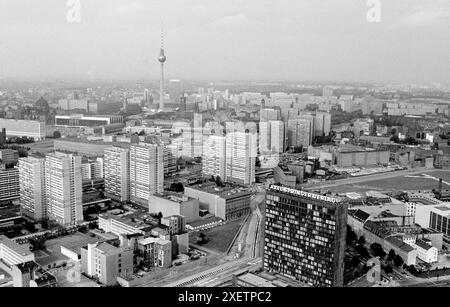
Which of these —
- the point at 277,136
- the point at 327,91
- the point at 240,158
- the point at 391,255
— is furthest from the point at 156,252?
the point at 277,136

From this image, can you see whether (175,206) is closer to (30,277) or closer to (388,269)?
(30,277)

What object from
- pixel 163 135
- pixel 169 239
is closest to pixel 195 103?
pixel 163 135

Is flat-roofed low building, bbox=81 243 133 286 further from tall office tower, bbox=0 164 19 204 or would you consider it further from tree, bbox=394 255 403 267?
tall office tower, bbox=0 164 19 204

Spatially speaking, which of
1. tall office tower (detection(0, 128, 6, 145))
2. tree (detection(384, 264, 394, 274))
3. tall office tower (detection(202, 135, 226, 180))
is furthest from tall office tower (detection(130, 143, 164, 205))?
tall office tower (detection(0, 128, 6, 145))

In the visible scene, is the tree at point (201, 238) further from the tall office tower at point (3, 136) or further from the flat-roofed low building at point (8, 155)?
the tall office tower at point (3, 136)

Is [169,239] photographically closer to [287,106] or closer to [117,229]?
[117,229]
